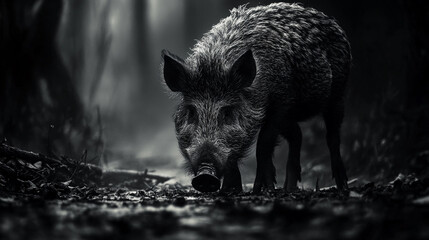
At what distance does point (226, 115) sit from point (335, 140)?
193 cm

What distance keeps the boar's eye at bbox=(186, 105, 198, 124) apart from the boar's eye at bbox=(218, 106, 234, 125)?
26 centimetres

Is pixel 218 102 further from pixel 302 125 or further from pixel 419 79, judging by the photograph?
pixel 302 125

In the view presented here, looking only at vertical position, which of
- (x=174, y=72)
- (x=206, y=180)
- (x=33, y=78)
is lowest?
(x=206, y=180)

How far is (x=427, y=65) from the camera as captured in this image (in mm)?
6996

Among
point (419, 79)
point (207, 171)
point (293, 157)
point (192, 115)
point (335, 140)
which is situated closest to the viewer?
point (207, 171)

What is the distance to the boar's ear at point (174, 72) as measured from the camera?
6555mm

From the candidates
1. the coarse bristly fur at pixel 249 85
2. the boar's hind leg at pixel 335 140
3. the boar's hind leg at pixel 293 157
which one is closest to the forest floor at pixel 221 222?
the coarse bristly fur at pixel 249 85

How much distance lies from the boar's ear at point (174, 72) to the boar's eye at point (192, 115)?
0.29 metres

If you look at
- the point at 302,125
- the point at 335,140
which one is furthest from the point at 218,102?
the point at 302,125

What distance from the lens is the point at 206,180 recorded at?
17.5 feet

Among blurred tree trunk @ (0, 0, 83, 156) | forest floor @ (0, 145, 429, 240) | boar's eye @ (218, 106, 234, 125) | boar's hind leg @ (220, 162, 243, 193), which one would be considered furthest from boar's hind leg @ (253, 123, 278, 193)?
blurred tree trunk @ (0, 0, 83, 156)

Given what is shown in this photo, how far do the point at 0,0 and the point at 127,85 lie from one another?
11.2 metres

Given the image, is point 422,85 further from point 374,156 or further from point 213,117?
point 213,117

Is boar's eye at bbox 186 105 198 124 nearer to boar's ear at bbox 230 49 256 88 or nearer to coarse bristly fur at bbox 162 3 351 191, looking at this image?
coarse bristly fur at bbox 162 3 351 191
